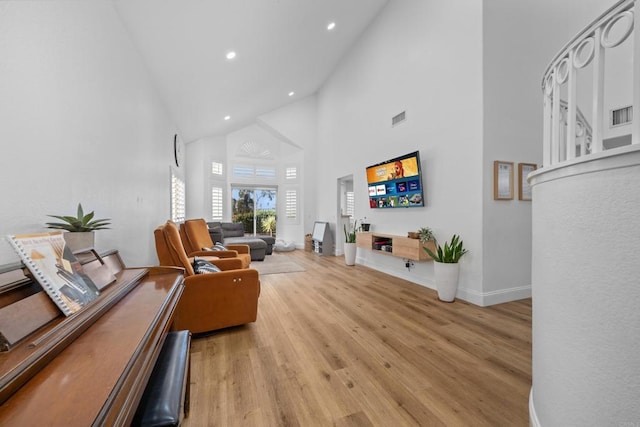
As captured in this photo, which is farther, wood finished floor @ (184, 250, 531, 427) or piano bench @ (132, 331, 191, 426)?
wood finished floor @ (184, 250, 531, 427)

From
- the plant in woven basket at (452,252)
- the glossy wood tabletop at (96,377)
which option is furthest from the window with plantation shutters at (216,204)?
the glossy wood tabletop at (96,377)

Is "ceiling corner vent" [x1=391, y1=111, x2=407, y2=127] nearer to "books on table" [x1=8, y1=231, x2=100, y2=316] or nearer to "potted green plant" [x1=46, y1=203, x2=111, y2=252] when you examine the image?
"potted green plant" [x1=46, y1=203, x2=111, y2=252]

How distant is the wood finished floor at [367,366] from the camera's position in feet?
4.81

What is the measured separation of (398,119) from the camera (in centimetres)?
454

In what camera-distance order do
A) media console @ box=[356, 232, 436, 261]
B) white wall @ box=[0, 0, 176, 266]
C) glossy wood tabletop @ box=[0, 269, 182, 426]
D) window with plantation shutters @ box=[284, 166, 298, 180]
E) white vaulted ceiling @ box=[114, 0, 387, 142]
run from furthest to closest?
window with plantation shutters @ box=[284, 166, 298, 180] < media console @ box=[356, 232, 436, 261] < white vaulted ceiling @ box=[114, 0, 387, 142] < white wall @ box=[0, 0, 176, 266] < glossy wood tabletop @ box=[0, 269, 182, 426]

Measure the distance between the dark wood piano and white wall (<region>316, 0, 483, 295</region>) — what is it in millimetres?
3488

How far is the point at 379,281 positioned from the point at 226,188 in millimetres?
5924

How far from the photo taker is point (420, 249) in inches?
148

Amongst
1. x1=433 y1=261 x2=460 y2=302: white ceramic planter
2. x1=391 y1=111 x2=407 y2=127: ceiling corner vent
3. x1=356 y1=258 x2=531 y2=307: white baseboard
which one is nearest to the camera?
x1=356 y1=258 x2=531 y2=307: white baseboard

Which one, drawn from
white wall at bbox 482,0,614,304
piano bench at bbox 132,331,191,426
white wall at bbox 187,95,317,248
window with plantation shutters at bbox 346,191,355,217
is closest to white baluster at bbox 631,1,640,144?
piano bench at bbox 132,331,191,426

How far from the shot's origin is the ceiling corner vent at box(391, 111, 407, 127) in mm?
4383

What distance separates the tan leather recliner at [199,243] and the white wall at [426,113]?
→ 262 cm

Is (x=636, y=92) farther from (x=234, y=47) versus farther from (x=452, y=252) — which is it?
(x=234, y=47)

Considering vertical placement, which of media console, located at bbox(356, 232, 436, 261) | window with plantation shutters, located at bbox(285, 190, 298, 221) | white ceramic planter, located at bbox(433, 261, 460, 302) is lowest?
white ceramic planter, located at bbox(433, 261, 460, 302)
